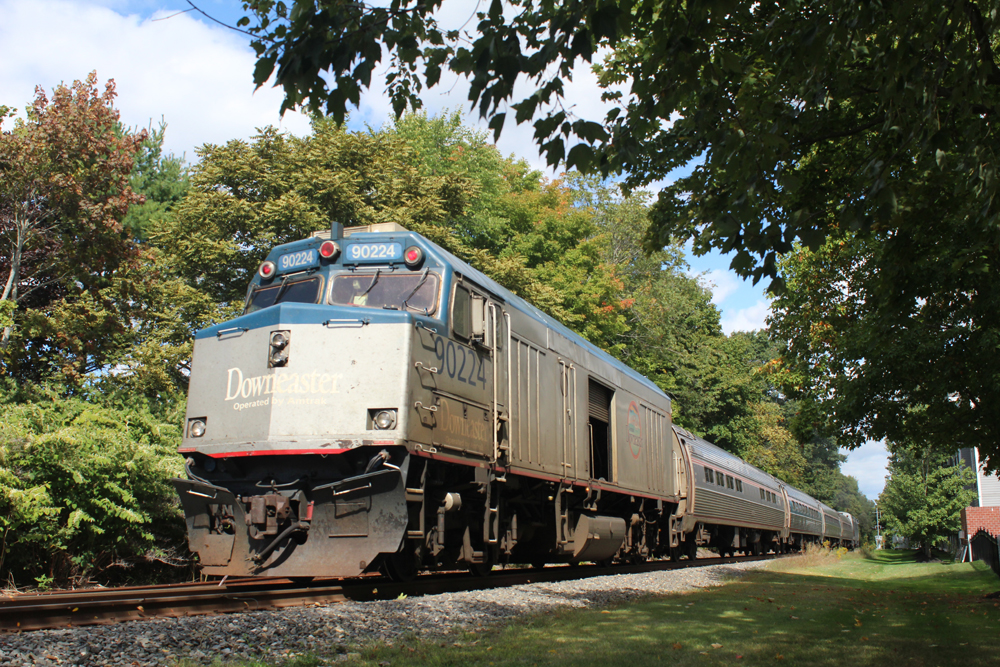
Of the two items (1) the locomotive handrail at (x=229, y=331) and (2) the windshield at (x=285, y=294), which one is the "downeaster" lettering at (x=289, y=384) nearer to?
(1) the locomotive handrail at (x=229, y=331)

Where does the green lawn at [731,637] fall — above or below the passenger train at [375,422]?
below

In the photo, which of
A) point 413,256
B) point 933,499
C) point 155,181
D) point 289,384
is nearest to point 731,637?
point 289,384

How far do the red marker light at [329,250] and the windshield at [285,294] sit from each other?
0.32 metres

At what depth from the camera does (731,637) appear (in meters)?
6.66

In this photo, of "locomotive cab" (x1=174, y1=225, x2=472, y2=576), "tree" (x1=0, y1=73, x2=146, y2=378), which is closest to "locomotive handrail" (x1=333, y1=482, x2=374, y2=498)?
"locomotive cab" (x1=174, y1=225, x2=472, y2=576)

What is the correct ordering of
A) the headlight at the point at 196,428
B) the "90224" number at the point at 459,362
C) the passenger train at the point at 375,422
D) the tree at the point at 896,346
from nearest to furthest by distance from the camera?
the passenger train at the point at 375,422 < the headlight at the point at 196,428 < the "90224" number at the point at 459,362 < the tree at the point at 896,346

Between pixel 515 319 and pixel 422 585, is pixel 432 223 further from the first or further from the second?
pixel 422 585

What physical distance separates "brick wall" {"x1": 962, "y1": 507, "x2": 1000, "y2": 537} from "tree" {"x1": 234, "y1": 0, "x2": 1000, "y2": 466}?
1394 inches

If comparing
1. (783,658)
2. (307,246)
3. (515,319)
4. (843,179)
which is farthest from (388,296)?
(843,179)

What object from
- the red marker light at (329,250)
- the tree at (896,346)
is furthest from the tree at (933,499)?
the red marker light at (329,250)

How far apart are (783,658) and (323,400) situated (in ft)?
15.9

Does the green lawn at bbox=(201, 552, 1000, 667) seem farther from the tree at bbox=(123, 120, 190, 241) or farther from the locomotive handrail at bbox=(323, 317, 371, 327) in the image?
the tree at bbox=(123, 120, 190, 241)

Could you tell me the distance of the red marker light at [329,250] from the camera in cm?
913

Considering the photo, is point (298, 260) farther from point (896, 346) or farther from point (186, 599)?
point (896, 346)
